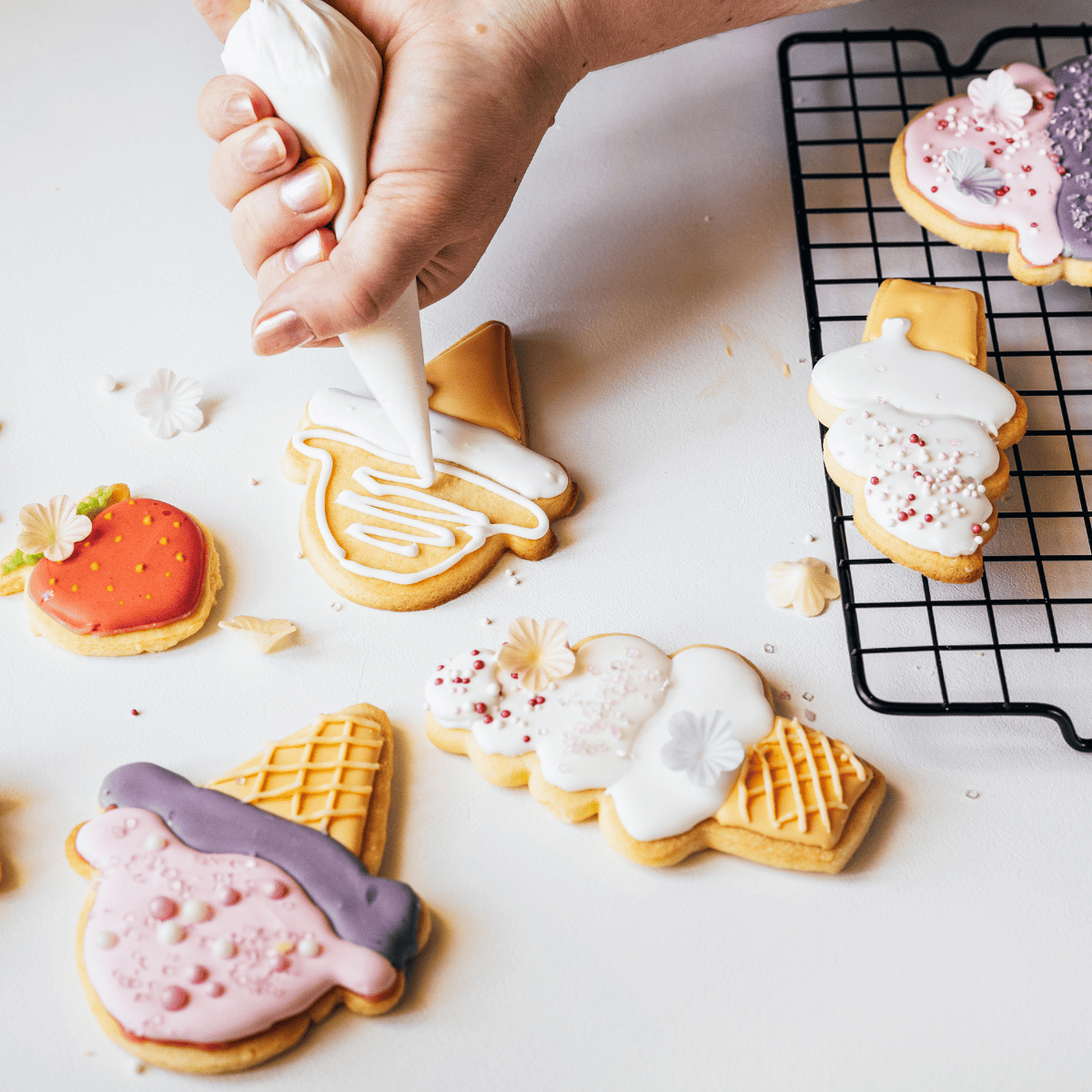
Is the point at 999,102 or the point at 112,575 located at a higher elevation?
the point at 112,575

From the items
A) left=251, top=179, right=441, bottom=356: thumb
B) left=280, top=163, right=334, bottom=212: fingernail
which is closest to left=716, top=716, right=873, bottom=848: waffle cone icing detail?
left=251, top=179, right=441, bottom=356: thumb

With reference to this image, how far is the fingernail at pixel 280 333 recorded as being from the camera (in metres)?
1.19

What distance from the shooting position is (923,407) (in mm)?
1304

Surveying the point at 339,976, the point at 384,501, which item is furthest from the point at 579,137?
the point at 339,976

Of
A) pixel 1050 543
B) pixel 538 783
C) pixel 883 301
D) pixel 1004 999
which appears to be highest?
pixel 883 301

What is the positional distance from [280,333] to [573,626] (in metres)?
0.52

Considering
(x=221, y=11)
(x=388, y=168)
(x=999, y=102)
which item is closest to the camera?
(x=388, y=168)

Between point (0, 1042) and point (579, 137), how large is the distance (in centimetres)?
151

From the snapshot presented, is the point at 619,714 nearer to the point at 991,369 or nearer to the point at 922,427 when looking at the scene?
the point at 922,427

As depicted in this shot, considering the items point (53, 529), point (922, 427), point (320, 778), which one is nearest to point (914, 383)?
point (922, 427)

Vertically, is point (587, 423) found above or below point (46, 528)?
below

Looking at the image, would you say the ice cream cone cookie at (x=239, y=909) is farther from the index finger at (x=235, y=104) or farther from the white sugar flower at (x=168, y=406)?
the index finger at (x=235, y=104)

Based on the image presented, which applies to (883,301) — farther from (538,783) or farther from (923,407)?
(538,783)

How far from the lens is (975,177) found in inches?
56.9
